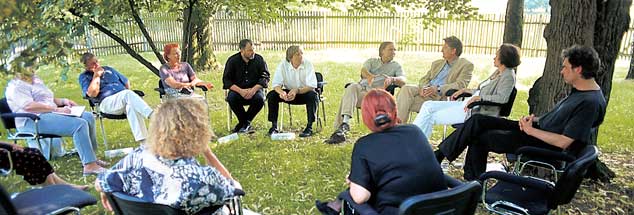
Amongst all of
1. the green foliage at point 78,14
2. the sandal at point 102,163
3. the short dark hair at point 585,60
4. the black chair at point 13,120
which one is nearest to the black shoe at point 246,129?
the green foliage at point 78,14

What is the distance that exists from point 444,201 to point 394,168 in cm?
29

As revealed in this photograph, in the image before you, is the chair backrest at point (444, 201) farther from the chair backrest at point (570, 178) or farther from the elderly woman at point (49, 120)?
the elderly woman at point (49, 120)

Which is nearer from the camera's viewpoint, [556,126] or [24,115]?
[556,126]

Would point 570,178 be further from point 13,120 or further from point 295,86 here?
point 13,120

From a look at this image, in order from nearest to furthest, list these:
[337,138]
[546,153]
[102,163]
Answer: [546,153]
[102,163]
[337,138]

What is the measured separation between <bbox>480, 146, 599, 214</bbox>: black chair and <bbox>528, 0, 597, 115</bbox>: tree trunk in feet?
4.30

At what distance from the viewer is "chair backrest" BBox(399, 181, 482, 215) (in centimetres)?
186

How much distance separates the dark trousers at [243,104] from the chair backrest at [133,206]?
3330 mm

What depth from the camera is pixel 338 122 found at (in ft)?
17.4

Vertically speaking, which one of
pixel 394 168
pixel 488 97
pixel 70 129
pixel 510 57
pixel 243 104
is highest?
pixel 510 57

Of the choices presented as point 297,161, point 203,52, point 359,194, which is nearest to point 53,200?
point 359,194

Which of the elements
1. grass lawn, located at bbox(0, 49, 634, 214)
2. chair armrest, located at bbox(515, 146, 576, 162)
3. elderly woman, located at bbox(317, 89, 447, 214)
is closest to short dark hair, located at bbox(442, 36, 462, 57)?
grass lawn, located at bbox(0, 49, 634, 214)

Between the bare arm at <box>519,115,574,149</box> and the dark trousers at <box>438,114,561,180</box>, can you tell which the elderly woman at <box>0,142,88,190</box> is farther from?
the bare arm at <box>519,115,574,149</box>

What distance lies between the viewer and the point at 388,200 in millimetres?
2164
